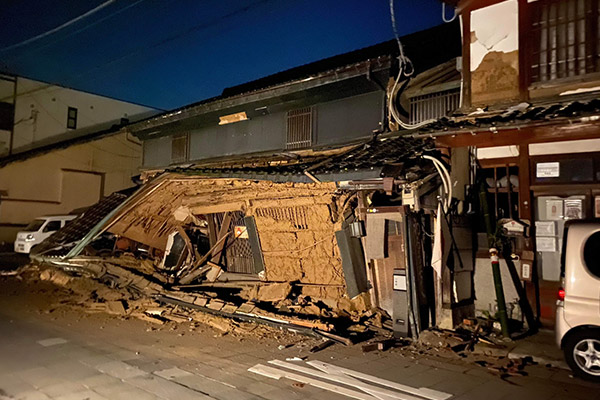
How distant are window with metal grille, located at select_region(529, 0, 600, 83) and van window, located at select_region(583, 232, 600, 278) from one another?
11.4 feet

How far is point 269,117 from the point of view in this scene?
583 inches

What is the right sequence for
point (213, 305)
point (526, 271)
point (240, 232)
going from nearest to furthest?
point (526, 271)
point (213, 305)
point (240, 232)

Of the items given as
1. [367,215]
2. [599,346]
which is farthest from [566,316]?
Result: [367,215]

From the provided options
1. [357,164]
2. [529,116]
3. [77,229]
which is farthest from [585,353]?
[77,229]

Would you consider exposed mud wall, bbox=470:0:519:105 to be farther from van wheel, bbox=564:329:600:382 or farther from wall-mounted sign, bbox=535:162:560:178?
van wheel, bbox=564:329:600:382

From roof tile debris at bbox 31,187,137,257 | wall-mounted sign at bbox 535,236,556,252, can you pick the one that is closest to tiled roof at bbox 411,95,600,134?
wall-mounted sign at bbox 535,236,556,252

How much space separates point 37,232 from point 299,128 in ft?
49.1

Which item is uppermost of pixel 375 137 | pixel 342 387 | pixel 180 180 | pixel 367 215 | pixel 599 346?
pixel 375 137

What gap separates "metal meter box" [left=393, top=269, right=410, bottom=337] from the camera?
26.9 feet

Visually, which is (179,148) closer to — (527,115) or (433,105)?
(433,105)

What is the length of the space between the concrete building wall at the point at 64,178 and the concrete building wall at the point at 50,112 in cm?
261

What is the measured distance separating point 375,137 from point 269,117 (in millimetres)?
4793

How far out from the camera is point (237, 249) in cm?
1297

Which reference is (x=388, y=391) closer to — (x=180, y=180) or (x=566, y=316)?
(x=566, y=316)
